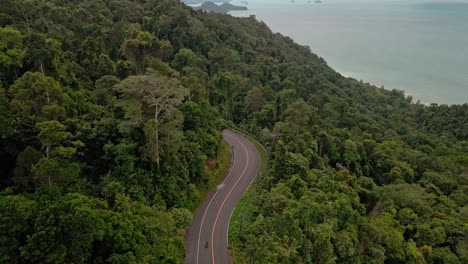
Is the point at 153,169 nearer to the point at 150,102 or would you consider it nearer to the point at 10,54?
the point at 150,102

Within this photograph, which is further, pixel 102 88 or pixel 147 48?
pixel 147 48

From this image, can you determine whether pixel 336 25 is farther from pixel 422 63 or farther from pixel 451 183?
pixel 451 183

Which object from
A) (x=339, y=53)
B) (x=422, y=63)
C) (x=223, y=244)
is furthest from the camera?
(x=339, y=53)

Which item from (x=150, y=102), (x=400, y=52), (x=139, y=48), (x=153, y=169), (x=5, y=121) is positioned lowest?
(x=153, y=169)

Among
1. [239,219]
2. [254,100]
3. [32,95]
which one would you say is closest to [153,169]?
[239,219]

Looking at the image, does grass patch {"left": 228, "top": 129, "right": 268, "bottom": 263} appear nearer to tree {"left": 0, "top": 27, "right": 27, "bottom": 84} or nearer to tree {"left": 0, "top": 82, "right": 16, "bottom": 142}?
tree {"left": 0, "top": 82, "right": 16, "bottom": 142}

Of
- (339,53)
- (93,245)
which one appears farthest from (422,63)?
(93,245)

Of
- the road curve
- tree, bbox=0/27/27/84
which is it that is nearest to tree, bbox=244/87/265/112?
the road curve
